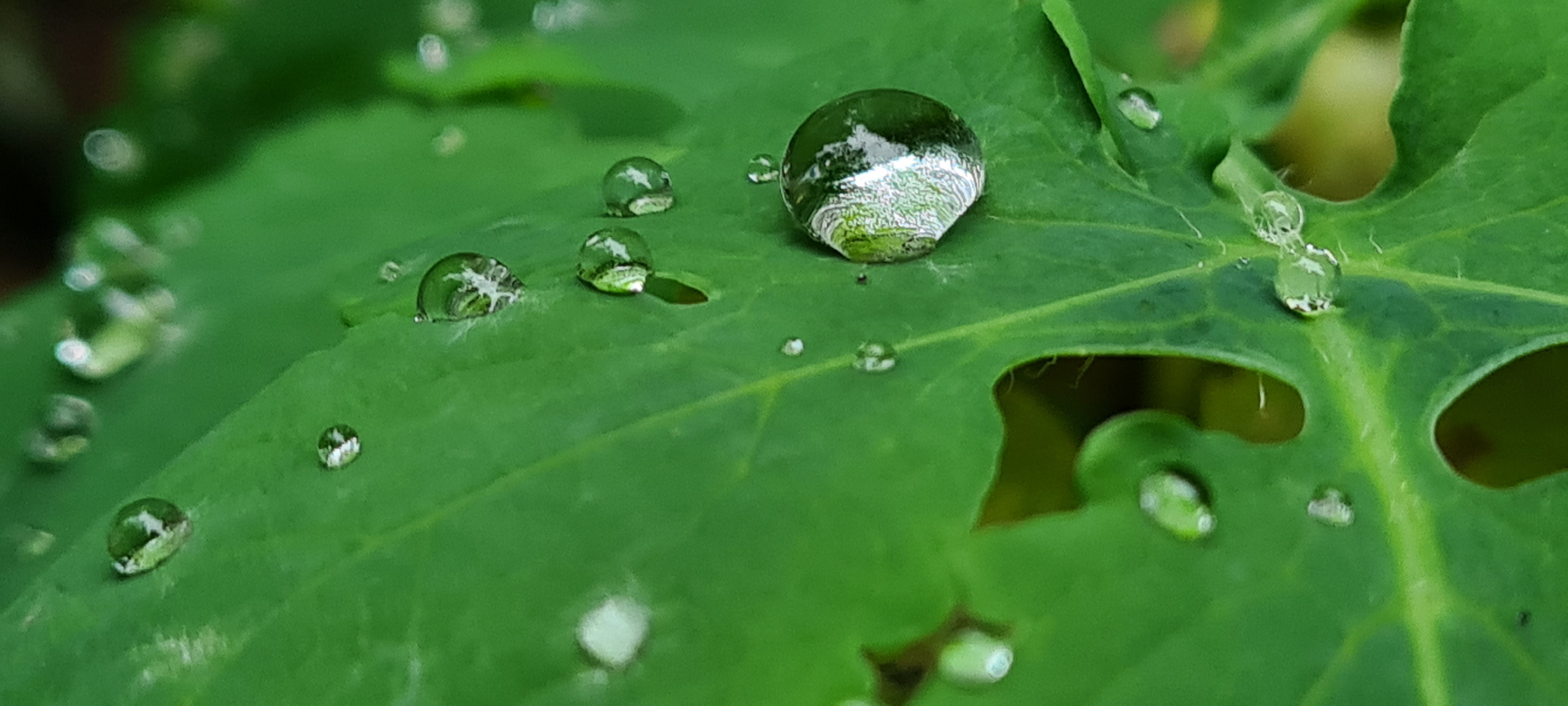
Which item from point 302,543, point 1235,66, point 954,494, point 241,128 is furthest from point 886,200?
point 241,128

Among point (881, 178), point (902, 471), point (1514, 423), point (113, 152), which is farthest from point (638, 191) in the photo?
point (113, 152)

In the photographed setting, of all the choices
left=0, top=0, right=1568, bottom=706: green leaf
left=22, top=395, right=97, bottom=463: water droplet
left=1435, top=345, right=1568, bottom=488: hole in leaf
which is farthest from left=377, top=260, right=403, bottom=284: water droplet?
left=1435, top=345, right=1568, bottom=488: hole in leaf

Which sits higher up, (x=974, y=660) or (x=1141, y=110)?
(x=1141, y=110)

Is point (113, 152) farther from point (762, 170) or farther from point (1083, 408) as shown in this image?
point (1083, 408)

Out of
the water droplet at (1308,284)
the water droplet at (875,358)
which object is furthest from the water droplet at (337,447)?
the water droplet at (1308,284)

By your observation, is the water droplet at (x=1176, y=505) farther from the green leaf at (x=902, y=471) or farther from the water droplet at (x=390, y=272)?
the water droplet at (x=390, y=272)
